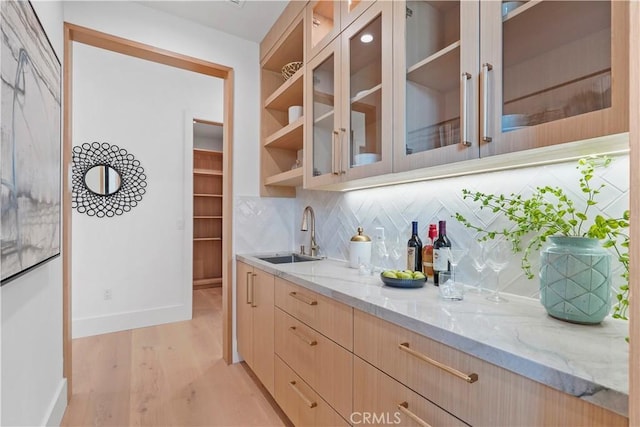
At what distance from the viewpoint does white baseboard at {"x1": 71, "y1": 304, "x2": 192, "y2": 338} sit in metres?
2.95

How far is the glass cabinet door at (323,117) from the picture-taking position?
66.9 inches

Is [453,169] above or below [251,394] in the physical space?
above

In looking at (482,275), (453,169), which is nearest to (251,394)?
(482,275)

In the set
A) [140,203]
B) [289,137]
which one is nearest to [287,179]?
[289,137]

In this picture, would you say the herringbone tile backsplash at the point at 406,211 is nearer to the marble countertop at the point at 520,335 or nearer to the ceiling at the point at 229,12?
the marble countertop at the point at 520,335

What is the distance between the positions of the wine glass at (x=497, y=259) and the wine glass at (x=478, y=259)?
1.2 inches

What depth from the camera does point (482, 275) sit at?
4.37 feet

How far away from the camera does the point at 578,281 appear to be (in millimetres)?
875

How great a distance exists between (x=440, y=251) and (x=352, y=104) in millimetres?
846

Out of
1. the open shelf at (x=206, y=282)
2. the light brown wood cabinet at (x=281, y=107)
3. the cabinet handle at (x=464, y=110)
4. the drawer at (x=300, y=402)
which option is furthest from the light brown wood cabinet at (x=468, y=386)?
the open shelf at (x=206, y=282)

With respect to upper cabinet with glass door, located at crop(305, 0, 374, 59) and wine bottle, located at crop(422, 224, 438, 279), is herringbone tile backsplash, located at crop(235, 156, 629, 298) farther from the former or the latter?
upper cabinet with glass door, located at crop(305, 0, 374, 59)

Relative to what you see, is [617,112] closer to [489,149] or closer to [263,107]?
[489,149]

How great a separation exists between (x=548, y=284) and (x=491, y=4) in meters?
0.89

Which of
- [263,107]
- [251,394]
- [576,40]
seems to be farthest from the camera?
[263,107]
